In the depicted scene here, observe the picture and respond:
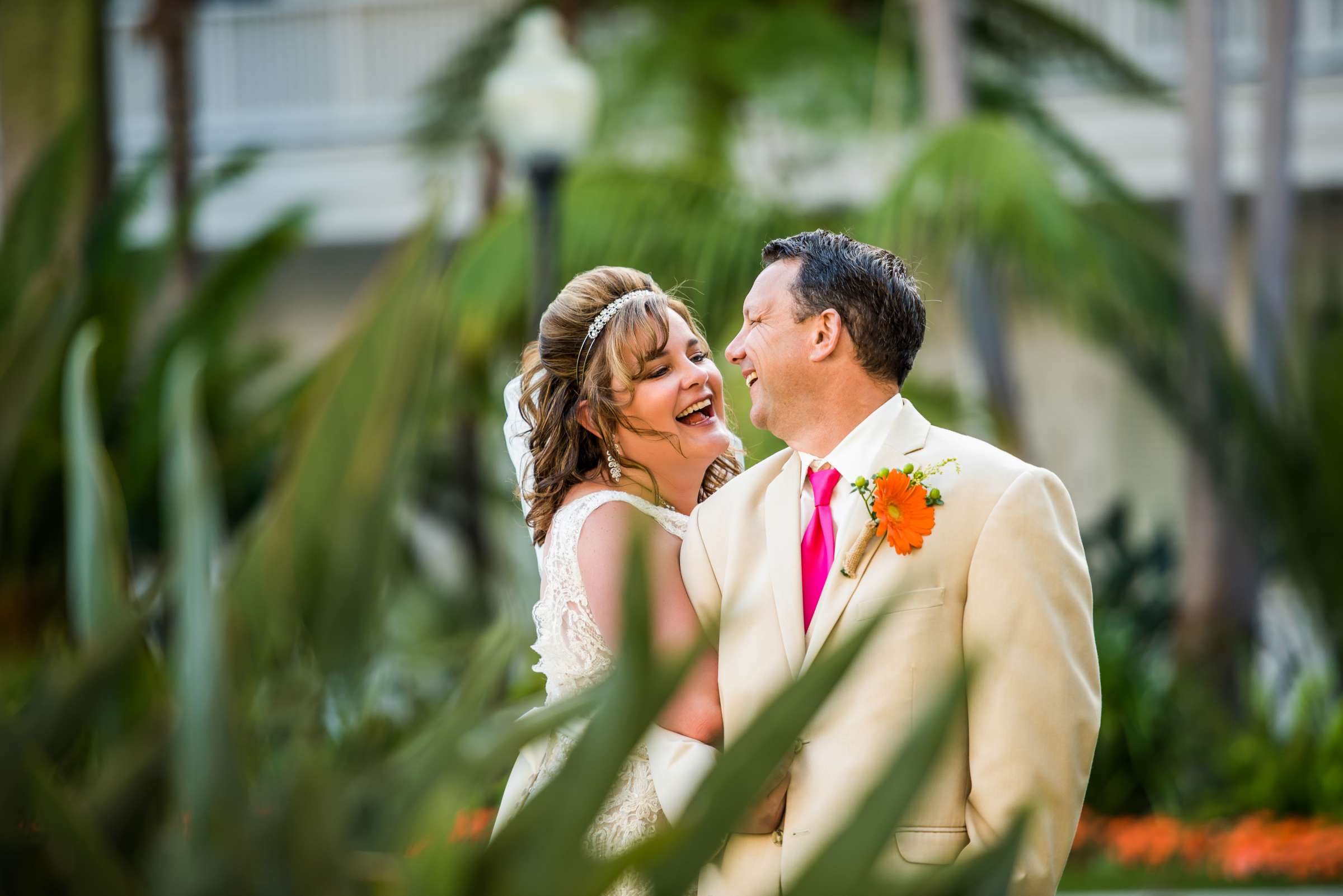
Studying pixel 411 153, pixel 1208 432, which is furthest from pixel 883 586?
pixel 411 153

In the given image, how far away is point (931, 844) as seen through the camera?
6.74 ft

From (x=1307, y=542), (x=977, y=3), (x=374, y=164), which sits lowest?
(x=1307, y=542)

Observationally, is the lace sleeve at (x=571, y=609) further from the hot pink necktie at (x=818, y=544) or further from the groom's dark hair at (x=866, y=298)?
the groom's dark hair at (x=866, y=298)

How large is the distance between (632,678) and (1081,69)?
11.0 m

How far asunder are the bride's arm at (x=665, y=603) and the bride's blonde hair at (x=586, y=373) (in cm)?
17

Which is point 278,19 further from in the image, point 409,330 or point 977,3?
point 409,330

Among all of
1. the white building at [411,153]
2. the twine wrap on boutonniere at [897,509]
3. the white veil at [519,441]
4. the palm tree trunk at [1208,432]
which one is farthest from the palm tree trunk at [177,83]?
the twine wrap on boutonniere at [897,509]

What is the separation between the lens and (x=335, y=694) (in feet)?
4.44

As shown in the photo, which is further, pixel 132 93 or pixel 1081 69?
pixel 132 93

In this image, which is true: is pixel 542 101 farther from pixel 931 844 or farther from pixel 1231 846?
pixel 931 844

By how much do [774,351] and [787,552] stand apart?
33cm

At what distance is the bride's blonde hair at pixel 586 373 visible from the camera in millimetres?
2521

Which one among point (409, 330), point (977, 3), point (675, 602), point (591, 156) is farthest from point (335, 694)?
point (977, 3)

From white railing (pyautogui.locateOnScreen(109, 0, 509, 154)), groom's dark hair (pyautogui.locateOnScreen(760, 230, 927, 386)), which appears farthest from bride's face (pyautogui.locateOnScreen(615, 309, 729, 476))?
white railing (pyautogui.locateOnScreen(109, 0, 509, 154))
